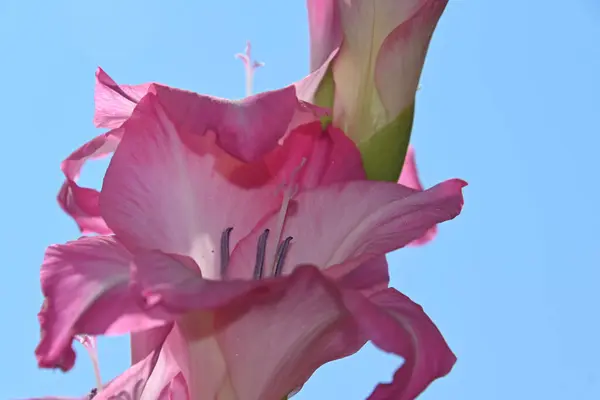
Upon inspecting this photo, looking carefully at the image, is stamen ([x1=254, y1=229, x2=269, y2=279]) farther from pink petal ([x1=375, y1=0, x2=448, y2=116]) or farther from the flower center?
pink petal ([x1=375, y1=0, x2=448, y2=116])

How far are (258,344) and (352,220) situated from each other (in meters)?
0.11

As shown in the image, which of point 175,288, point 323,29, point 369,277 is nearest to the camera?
point 175,288

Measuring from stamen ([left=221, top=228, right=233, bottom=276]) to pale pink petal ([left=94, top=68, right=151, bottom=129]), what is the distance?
0.34ft

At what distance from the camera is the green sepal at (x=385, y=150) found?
583 millimetres

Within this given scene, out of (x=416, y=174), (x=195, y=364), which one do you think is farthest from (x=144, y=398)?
(x=416, y=174)

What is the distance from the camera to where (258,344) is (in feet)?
1.59

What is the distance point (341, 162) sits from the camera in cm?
56

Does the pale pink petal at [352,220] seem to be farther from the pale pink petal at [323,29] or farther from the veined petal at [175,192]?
the pale pink petal at [323,29]

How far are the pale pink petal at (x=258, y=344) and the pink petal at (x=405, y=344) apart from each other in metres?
0.03

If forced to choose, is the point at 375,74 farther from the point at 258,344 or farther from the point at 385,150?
the point at 258,344

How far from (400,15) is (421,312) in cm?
23

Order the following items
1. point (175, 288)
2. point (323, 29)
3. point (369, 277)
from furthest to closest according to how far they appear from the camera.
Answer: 1. point (323, 29)
2. point (369, 277)
3. point (175, 288)

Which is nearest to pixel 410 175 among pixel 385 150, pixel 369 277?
pixel 385 150

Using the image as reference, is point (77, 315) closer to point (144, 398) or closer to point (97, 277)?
point (97, 277)
